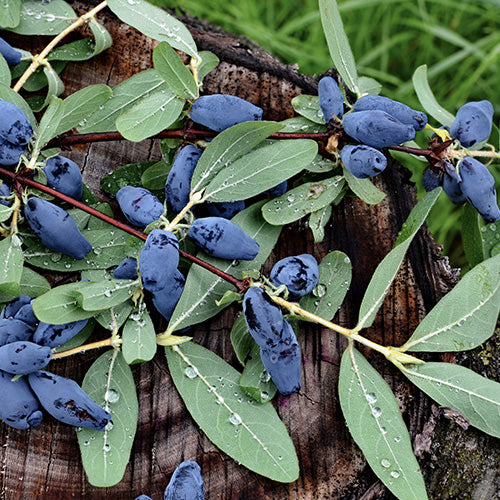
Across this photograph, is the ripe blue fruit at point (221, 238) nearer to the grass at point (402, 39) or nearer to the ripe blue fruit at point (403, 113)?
the ripe blue fruit at point (403, 113)

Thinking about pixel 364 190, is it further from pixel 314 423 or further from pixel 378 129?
pixel 314 423

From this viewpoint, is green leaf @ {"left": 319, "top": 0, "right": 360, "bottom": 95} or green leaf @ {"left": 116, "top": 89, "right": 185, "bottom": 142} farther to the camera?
green leaf @ {"left": 319, "top": 0, "right": 360, "bottom": 95}

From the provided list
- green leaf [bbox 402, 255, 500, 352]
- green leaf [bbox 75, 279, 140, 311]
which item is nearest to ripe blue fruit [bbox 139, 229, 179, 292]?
green leaf [bbox 75, 279, 140, 311]

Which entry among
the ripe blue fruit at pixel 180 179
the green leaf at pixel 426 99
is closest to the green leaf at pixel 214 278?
the ripe blue fruit at pixel 180 179

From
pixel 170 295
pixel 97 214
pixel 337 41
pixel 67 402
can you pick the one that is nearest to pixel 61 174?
pixel 97 214

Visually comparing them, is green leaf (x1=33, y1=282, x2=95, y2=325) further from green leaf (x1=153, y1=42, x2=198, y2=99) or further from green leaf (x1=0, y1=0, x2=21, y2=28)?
green leaf (x1=0, y1=0, x2=21, y2=28)

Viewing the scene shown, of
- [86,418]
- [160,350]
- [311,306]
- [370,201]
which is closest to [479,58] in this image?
[370,201]
